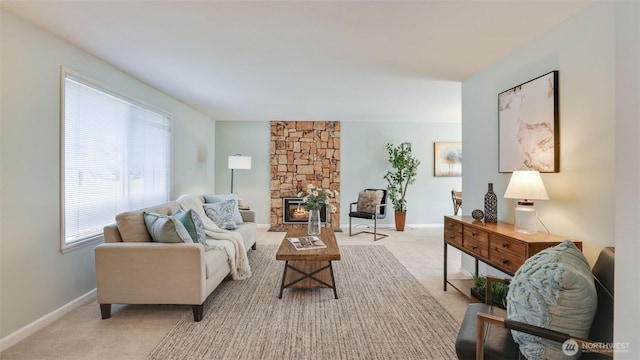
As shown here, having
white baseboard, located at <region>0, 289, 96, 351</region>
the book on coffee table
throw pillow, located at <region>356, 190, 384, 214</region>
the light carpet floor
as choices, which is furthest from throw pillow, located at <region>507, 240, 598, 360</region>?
throw pillow, located at <region>356, 190, 384, 214</region>

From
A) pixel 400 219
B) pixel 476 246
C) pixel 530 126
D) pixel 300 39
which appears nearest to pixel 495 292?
pixel 476 246

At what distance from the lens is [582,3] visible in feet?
6.04

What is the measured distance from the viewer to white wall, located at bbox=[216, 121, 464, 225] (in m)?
6.36

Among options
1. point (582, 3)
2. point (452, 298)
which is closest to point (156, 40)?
point (582, 3)

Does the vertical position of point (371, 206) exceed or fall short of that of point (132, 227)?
it falls short

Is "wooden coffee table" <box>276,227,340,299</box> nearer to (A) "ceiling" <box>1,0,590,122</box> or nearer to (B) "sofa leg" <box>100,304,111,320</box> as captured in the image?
(B) "sofa leg" <box>100,304,111,320</box>

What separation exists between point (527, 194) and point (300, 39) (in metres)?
2.20

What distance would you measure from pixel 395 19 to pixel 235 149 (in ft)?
16.5

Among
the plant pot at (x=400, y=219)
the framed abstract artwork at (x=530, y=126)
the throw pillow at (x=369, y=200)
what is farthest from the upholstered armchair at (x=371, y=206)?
the framed abstract artwork at (x=530, y=126)

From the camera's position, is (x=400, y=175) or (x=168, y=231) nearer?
(x=168, y=231)

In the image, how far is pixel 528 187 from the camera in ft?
6.90

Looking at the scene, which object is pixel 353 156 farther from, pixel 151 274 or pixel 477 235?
pixel 151 274

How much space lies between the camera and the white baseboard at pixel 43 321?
1954 millimetres

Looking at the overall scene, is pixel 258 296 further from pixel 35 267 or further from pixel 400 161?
pixel 400 161
